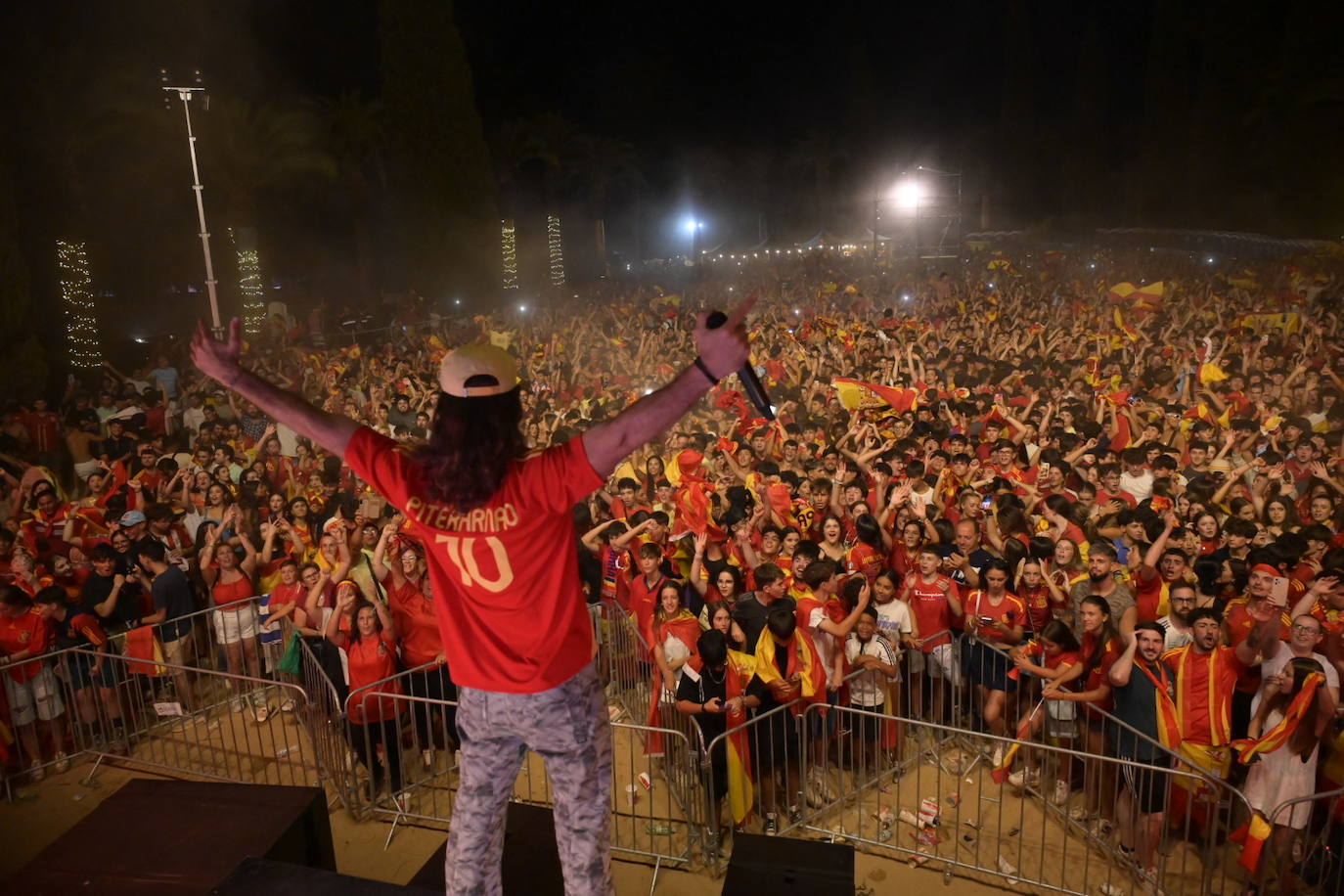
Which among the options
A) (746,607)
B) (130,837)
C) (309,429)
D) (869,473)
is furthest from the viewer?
(869,473)

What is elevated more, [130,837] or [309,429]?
[309,429]

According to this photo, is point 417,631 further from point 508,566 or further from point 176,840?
point 508,566

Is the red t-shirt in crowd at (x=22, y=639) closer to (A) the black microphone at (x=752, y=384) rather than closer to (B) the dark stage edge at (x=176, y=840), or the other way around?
(B) the dark stage edge at (x=176, y=840)

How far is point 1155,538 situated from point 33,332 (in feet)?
51.7

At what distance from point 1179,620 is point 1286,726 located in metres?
0.87

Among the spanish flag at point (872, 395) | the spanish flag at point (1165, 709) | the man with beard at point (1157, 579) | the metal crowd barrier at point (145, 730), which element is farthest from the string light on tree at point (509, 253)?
the spanish flag at point (1165, 709)

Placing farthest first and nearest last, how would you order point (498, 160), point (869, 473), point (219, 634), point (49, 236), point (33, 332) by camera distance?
1. point (498, 160)
2. point (49, 236)
3. point (33, 332)
4. point (869, 473)
5. point (219, 634)

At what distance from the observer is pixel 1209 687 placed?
4.90 meters

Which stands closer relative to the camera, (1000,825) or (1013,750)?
(1000,825)

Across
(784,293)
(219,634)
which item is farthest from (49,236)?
(784,293)

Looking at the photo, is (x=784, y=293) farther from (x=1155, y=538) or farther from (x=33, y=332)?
(x=1155, y=538)

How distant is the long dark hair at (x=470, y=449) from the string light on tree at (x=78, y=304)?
1703 cm

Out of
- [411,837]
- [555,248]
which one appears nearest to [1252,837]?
[411,837]

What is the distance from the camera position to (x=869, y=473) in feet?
29.8
